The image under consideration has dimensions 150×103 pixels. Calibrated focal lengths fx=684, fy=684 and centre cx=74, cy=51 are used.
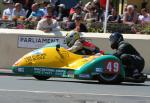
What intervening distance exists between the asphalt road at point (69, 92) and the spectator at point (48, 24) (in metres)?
4.27

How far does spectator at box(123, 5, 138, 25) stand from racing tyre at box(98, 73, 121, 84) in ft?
18.8

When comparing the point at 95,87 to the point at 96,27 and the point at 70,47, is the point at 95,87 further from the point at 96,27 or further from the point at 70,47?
the point at 96,27

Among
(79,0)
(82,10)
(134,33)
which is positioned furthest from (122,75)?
(79,0)

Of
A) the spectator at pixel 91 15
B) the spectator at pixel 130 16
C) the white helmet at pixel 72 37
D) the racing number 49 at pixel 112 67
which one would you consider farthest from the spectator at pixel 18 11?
the racing number 49 at pixel 112 67

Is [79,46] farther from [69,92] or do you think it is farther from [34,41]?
[34,41]

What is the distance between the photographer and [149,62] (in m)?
22.1

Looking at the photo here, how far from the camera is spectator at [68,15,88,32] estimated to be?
70.9 ft

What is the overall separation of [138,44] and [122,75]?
4622mm

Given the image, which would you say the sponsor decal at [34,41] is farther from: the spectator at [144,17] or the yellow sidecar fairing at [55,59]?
the yellow sidecar fairing at [55,59]

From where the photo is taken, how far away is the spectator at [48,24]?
21492 millimetres

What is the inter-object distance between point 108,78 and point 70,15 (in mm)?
6208

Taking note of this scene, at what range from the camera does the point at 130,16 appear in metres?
23.2

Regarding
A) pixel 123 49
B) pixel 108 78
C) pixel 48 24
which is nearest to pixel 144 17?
pixel 48 24

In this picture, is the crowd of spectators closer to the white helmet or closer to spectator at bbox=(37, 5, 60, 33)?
spectator at bbox=(37, 5, 60, 33)
